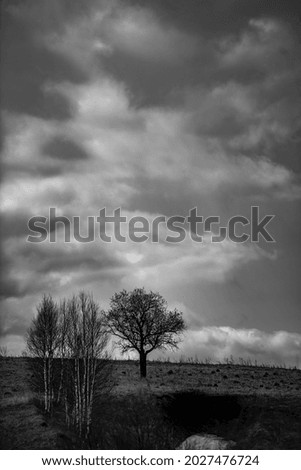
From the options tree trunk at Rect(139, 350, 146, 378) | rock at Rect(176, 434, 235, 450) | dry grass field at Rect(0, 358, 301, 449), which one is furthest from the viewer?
tree trunk at Rect(139, 350, 146, 378)

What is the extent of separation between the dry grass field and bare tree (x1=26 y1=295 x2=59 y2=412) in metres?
3.07

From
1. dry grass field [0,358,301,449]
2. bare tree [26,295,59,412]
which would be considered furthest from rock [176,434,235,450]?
bare tree [26,295,59,412]

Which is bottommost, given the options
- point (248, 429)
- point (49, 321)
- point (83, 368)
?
point (248, 429)

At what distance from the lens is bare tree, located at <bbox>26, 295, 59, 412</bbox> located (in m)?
50.8

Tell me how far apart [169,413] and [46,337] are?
14.2m

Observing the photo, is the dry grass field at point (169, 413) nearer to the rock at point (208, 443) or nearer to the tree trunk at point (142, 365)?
the tree trunk at point (142, 365)

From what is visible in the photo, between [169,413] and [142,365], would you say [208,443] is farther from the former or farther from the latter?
[142,365]

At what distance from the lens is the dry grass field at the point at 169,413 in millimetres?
38031

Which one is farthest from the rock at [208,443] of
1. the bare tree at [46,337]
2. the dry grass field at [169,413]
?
the bare tree at [46,337]

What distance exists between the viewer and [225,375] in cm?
6481

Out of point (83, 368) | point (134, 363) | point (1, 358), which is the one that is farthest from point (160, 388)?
point (1, 358)

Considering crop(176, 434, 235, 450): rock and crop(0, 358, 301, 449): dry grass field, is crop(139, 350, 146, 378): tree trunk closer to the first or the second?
crop(0, 358, 301, 449): dry grass field
